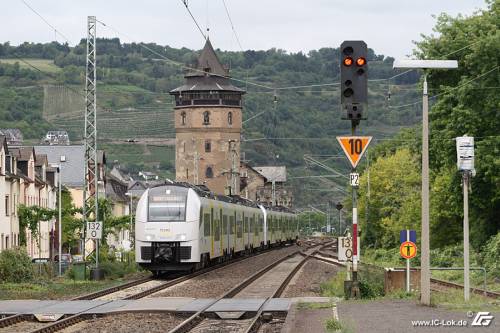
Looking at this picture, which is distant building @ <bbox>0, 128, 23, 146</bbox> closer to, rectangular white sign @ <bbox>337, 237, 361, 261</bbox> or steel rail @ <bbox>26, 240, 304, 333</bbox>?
steel rail @ <bbox>26, 240, 304, 333</bbox>

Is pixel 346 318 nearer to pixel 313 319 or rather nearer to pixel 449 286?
pixel 313 319

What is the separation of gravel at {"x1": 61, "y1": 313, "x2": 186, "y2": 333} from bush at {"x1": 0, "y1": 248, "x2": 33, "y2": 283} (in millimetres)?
14266

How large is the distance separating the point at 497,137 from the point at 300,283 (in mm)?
16543

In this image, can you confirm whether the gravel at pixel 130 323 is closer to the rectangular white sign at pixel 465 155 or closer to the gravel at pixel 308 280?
the gravel at pixel 308 280

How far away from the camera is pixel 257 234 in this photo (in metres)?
73.5

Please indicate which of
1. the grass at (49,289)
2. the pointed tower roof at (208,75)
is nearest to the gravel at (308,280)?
the grass at (49,289)

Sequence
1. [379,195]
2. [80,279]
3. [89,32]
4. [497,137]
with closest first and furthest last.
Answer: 1. [80,279]
2. [89,32]
3. [497,137]
4. [379,195]

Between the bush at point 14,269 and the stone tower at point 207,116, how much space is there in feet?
388

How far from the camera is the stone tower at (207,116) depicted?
157m

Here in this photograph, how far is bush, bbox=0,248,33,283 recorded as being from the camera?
121 feet

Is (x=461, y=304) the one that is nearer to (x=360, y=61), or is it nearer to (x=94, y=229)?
(x=360, y=61)

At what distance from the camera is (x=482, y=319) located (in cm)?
1983

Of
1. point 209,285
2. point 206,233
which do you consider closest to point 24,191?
point 206,233

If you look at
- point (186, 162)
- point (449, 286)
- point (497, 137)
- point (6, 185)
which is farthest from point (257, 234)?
point (186, 162)
